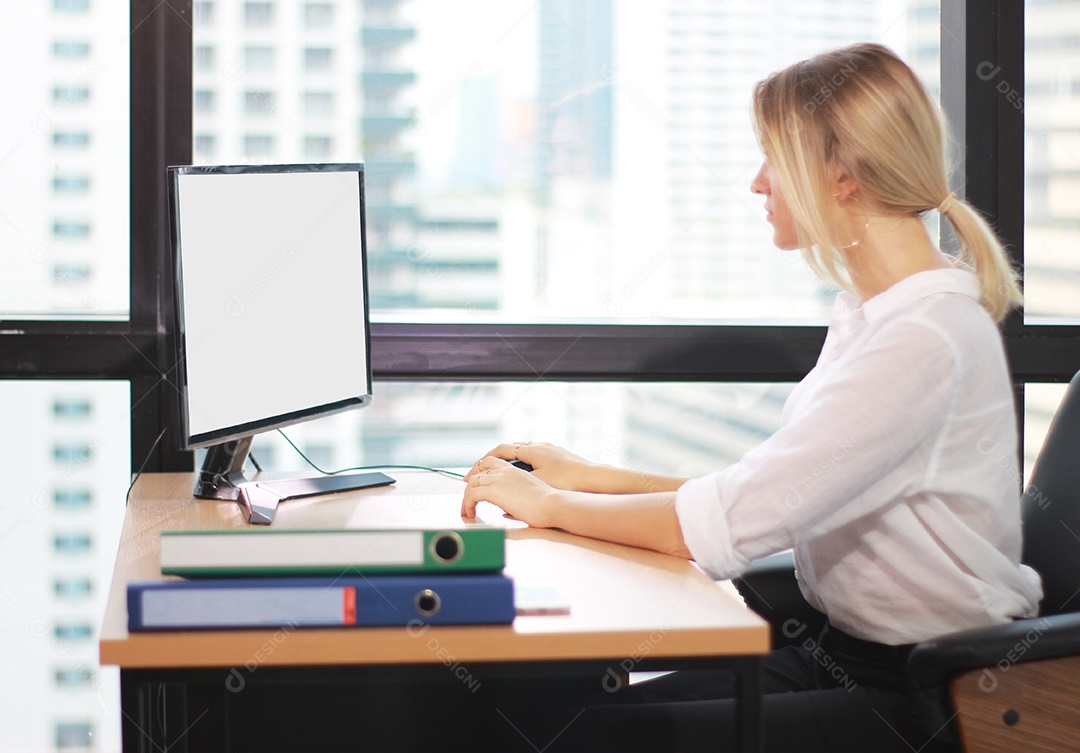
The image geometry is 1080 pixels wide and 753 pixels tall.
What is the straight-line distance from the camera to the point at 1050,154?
228 centimetres

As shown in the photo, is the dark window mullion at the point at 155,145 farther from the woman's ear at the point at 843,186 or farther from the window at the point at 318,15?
the woman's ear at the point at 843,186

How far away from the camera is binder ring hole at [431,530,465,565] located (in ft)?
3.17

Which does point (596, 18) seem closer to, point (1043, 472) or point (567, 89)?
point (567, 89)

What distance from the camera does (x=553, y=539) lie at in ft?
4.42

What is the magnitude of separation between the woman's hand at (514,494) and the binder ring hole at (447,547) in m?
0.42

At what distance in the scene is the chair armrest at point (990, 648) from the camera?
43.7 inches

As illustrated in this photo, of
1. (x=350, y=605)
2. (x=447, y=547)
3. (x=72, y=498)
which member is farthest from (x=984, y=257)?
(x=72, y=498)

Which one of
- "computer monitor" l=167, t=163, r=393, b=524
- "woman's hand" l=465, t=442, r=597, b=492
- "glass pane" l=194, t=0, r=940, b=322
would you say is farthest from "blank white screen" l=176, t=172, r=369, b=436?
"glass pane" l=194, t=0, r=940, b=322

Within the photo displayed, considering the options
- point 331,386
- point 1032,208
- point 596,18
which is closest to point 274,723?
point 331,386

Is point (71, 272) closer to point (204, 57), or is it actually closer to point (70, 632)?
point (204, 57)

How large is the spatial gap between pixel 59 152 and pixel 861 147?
5.15 ft

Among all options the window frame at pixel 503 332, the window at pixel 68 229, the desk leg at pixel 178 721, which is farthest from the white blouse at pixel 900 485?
the window at pixel 68 229

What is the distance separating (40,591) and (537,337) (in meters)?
1.16

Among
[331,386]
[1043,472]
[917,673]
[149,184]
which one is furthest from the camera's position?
[149,184]
